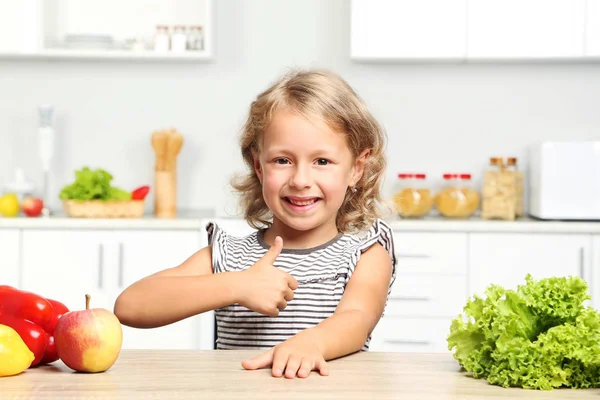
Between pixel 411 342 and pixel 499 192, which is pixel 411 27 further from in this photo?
pixel 411 342

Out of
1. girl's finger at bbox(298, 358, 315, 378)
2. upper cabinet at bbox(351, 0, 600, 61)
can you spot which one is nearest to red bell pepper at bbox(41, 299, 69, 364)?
girl's finger at bbox(298, 358, 315, 378)

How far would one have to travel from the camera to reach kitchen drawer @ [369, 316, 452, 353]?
3.24m

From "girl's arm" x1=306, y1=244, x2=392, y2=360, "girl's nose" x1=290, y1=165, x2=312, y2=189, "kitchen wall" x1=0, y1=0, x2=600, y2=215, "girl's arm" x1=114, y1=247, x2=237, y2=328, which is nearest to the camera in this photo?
"girl's arm" x1=306, y1=244, x2=392, y2=360

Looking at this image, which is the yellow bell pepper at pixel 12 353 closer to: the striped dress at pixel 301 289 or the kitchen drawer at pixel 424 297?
the striped dress at pixel 301 289

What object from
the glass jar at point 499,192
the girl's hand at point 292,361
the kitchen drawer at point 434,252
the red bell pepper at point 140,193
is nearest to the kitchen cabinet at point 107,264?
the red bell pepper at point 140,193

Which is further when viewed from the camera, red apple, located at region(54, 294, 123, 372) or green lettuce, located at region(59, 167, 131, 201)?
green lettuce, located at region(59, 167, 131, 201)

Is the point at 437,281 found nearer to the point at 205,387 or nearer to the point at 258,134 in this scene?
the point at 258,134

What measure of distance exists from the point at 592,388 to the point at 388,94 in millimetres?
2807

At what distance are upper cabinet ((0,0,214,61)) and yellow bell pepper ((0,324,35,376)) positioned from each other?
257 centimetres

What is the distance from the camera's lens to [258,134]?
163 centimetres

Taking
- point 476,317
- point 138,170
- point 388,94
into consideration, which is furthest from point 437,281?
point 476,317

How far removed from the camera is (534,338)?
42.4 inches

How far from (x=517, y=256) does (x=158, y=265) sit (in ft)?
4.22

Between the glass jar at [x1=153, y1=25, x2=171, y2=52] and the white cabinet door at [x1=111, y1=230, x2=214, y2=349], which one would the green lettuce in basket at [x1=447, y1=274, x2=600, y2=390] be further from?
the glass jar at [x1=153, y1=25, x2=171, y2=52]
